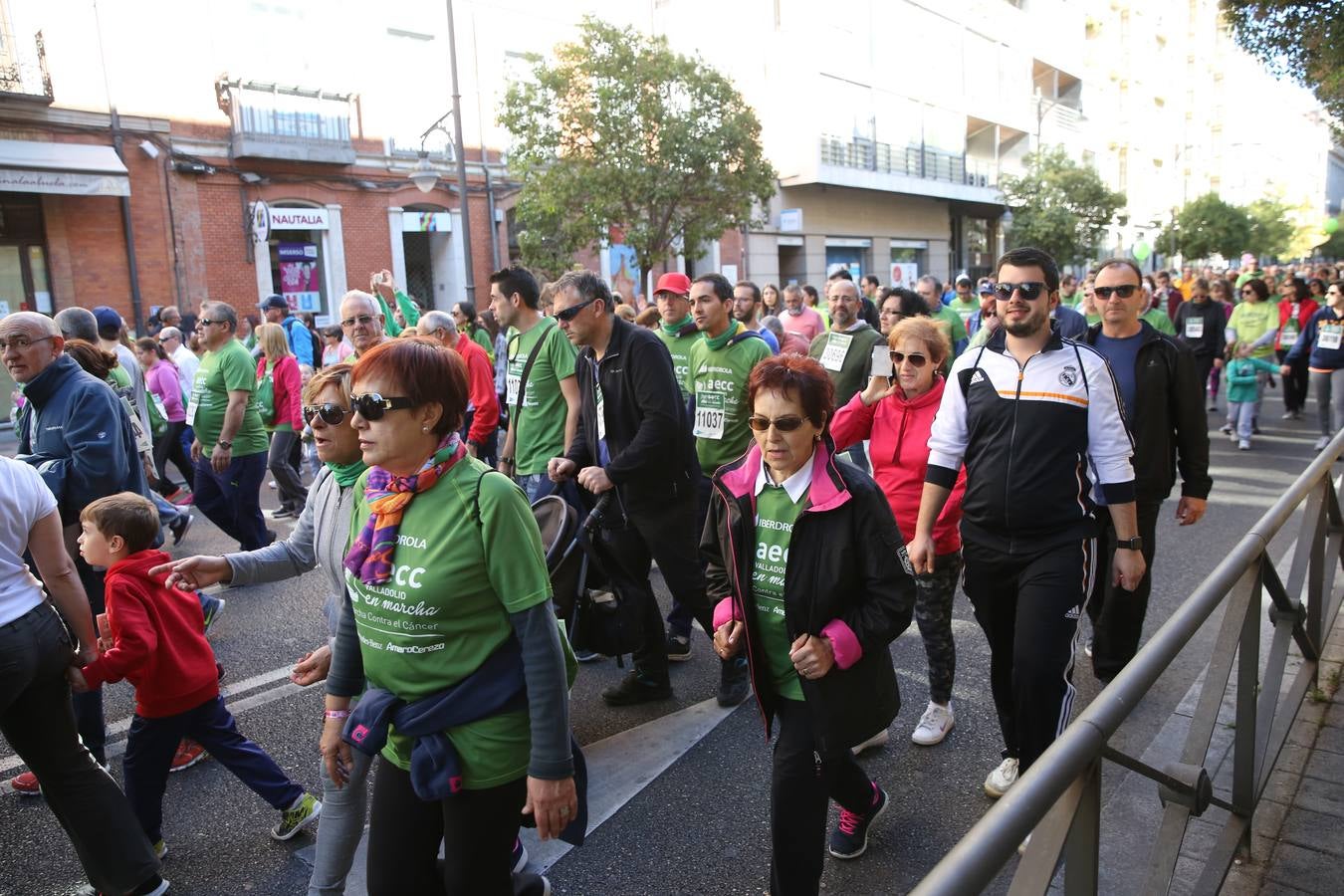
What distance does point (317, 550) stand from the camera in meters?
2.77

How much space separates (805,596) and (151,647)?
2.12 metres

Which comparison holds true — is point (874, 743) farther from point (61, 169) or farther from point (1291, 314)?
point (61, 169)

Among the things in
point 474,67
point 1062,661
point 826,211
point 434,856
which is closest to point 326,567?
point 434,856

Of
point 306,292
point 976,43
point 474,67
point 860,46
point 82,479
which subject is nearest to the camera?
point 82,479

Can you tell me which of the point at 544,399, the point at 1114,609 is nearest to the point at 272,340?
the point at 544,399

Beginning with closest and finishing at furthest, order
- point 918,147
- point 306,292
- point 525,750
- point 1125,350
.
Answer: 1. point 525,750
2. point 1125,350
3. point 306,292
4. point 918,147

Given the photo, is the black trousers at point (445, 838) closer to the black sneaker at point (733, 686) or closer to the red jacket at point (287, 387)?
the black sneaker at point (733, 686)

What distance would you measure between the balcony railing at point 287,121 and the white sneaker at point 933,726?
19.0m

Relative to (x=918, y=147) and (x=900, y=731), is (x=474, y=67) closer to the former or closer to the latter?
(x=918, y=147)

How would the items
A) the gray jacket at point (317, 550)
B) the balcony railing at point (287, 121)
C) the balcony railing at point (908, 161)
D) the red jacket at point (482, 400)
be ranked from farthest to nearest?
the balcony railing at point (908, 161), the balcony railing at point (287, 121), the red jacket at point (482, 400), the gray jacket at point (317, 550)

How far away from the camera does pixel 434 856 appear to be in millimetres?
2332

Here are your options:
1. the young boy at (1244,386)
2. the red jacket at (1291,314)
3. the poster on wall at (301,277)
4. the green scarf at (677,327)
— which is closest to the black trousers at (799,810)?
the green scarf at (677,327)

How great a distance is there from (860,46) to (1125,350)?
28.1 meters

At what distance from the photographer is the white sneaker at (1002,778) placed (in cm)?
351
